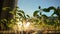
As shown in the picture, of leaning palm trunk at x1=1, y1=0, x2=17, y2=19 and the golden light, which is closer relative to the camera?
the golden light

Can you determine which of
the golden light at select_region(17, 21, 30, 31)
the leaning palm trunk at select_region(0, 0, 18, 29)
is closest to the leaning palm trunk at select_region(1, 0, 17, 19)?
the leaning palm trunk at select_region(0, 0, 18, 29)

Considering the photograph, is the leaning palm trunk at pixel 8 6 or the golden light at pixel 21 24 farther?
the leaning palm trunk at pixel 8 6

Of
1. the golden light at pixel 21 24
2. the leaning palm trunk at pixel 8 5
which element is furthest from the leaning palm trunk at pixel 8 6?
the golden light at pixel 21 24

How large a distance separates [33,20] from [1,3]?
0.47m

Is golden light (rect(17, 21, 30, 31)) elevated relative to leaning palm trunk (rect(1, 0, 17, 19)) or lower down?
lower down

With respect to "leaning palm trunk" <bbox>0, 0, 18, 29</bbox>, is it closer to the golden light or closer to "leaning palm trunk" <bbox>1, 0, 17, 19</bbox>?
"leaning palm trunk" <bbox>1, 0, 17, 19</bbox>

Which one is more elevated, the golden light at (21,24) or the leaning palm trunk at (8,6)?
the leaning palm trunk at (8,6)

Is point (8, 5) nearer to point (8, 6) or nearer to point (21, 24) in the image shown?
point (8, 6)

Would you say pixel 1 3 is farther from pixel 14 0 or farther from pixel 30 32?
pixel 30 32

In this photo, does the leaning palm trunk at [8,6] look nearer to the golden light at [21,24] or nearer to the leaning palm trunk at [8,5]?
the leaning palm trunk at [8,5]

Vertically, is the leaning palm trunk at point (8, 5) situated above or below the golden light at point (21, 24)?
above

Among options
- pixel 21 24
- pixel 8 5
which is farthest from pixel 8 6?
pixel 21 24

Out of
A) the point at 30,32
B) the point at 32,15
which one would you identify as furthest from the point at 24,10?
the point at 30,32

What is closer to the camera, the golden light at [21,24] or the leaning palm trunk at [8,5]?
the golden light at [21,24]
